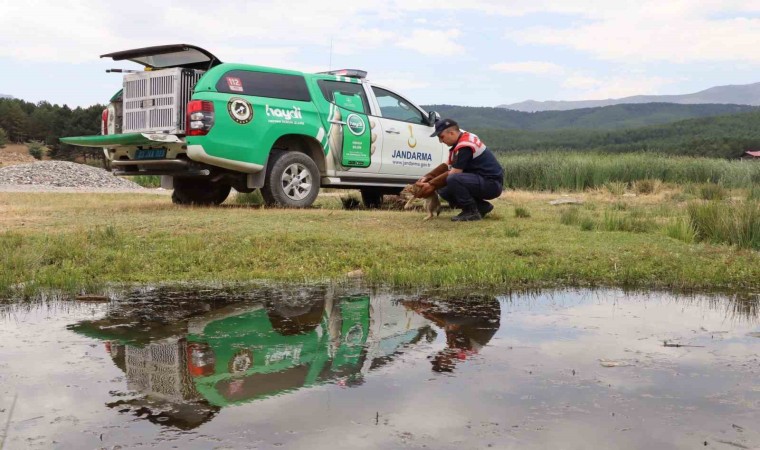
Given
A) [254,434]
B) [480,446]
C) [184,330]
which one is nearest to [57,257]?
[184,330]

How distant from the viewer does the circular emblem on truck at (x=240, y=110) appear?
11.6 meters

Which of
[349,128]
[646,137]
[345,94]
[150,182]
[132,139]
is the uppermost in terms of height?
[646,137]

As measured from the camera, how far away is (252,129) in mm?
11812

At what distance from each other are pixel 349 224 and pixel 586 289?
3911 mm

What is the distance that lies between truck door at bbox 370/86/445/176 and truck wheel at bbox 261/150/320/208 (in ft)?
4.76

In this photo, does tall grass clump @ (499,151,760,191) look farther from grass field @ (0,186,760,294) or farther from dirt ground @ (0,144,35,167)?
dirt ground @ (0,144,35,167)

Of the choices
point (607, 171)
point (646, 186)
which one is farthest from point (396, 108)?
point (607, 171)

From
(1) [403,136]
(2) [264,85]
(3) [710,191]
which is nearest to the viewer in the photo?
(2) [264,85]

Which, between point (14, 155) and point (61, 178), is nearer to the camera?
point (61, 178)

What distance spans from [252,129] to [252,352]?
7541 mm

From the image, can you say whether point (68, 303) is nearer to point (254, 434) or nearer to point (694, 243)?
point (254, 434)

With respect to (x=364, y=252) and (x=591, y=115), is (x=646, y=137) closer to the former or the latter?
(x=591, y=115)

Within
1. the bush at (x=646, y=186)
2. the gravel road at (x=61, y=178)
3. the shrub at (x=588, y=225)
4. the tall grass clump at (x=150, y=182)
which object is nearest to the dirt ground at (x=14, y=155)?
the gravel road at (x=61, y=178)

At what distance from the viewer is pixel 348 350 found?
4.69 meters
